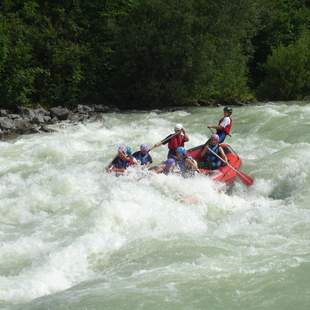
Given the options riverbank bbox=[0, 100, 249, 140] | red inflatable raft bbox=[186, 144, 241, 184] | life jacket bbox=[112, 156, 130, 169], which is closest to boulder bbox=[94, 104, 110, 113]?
riverbank bbox=[0, 100, 249, 140]

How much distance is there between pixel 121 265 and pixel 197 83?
15363mm

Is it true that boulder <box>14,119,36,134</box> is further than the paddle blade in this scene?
Yes

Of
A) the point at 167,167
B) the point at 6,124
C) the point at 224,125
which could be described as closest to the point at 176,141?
the point at 167,167

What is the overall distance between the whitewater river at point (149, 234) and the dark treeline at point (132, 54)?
263 inches

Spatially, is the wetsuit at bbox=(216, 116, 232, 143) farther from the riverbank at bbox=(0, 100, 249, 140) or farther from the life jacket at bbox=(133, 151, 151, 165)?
the riverbank at bbox=(0, 100, 249, 140)

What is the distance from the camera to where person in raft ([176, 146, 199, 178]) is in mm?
11773

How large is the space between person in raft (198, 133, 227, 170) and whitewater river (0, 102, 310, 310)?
76cm

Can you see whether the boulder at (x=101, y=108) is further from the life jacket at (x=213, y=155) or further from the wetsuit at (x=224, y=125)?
the life jacket at (x=213, y=155)

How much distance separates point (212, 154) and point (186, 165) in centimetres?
122

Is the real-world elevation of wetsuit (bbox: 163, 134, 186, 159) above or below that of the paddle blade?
above

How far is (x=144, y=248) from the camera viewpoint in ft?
29.2

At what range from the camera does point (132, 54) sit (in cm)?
2277

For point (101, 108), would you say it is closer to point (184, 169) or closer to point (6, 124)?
point (6, 124)

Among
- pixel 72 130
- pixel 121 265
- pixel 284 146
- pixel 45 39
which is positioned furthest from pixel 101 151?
pixel 45 39
